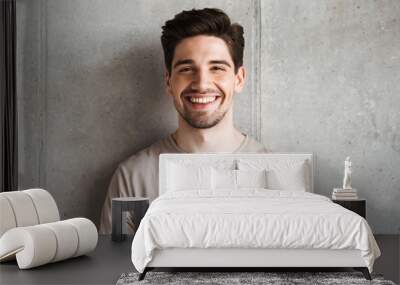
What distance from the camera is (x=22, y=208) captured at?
509 cm

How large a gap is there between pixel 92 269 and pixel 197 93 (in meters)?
2.20

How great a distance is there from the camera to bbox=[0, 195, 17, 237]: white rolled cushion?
16.1ft

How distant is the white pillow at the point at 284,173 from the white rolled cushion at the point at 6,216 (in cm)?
221

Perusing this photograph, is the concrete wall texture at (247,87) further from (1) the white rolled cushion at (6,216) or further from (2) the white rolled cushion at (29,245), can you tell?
(2) the white rolled cushion at (29,245)

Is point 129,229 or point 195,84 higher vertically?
point 195,84

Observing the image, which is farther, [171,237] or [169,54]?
[169,54]

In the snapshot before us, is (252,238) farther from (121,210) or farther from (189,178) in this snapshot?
(121,210)

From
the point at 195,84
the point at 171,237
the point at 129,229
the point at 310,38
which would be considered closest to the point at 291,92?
the point at 310,38

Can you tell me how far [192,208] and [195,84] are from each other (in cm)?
202

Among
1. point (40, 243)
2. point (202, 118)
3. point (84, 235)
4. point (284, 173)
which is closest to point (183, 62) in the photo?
point (202, 118)

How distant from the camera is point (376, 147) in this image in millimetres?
6492

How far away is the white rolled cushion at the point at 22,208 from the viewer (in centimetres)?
503

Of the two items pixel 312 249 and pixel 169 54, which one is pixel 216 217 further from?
pixel 169 54

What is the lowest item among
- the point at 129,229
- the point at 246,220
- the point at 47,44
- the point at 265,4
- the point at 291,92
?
the point at 129,229
